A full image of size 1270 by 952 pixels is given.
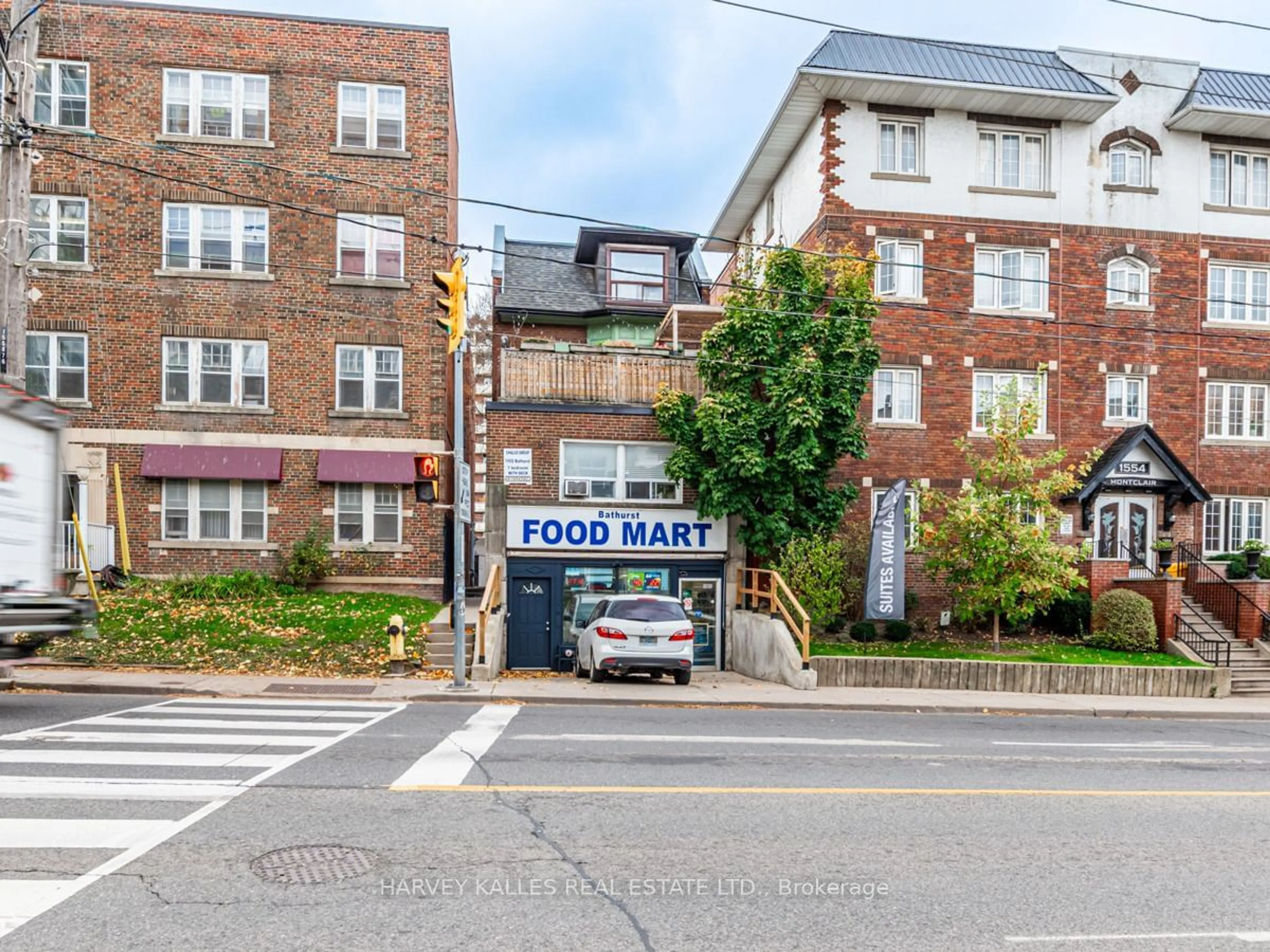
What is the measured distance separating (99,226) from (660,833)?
23.3m

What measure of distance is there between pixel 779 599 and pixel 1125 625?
8371 millimetres

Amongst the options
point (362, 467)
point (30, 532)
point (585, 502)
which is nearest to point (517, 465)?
point (585, 502)

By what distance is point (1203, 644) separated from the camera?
22.5 meters

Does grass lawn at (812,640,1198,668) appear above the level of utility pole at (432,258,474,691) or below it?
below

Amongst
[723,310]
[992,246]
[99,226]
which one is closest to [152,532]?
[99,226]

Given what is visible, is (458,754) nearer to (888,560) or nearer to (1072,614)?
(888,560)

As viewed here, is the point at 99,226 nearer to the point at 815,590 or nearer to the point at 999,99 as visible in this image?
the point at 815,590

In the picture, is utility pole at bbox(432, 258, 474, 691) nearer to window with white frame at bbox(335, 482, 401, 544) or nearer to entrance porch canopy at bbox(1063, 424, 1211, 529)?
window with white frame at bbox(335, 482, 401, 544)

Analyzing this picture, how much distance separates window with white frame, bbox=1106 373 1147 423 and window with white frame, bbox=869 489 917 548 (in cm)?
590

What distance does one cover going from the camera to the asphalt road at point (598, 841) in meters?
5.27

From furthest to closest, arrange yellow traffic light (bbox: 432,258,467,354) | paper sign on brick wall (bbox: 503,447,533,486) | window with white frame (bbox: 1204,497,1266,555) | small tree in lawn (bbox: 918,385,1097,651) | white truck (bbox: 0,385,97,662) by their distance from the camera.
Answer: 1. window with white frame (bbox: 1204,497,1266,555)
2. paper sign on brick wall (bbox: 503,447,533,486)
3. small tree in lawn (bbox: 918,385,1097,651)
4. yellow traffic light (bbox: 432,258,467,354)
5. white truck (bbox: 0,385,97,662)

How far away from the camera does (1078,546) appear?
2408cm

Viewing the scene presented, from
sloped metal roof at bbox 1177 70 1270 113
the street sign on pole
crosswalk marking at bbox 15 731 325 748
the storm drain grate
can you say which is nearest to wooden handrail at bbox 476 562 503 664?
the storm drain grate

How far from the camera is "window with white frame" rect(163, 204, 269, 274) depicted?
24.5 meters
